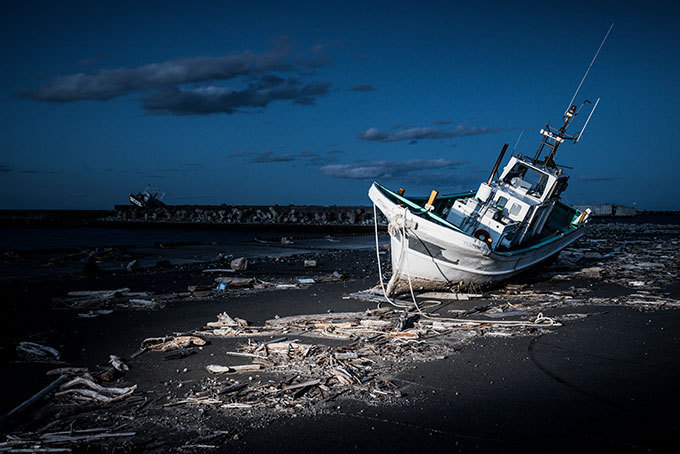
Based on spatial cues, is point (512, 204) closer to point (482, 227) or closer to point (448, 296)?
point (482, 227)

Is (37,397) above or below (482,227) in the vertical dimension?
below

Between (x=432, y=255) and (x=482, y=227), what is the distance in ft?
12.9

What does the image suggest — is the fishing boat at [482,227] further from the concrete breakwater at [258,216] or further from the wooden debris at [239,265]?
the concrete breakwater at [258,216]

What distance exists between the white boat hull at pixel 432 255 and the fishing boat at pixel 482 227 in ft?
0.09

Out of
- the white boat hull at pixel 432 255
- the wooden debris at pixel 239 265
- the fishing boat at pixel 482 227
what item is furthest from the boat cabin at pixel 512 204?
the wooden debris at pixel 239 265

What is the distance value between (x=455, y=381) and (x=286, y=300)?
739 centimetres

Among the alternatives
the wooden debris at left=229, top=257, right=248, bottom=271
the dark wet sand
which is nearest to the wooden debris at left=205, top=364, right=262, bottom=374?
the dark wet sand

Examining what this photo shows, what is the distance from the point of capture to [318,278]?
17.7 meters

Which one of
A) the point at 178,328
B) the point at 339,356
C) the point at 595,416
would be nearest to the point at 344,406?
the point at 339,356

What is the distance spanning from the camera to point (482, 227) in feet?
51.9

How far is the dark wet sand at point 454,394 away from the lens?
16.4 ft

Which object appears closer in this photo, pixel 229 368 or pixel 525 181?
pixel 229 368

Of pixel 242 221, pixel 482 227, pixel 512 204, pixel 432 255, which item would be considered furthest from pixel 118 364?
pixel 242 221

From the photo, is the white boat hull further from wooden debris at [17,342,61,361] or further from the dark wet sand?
wooden debris at [17,342,61,361]
